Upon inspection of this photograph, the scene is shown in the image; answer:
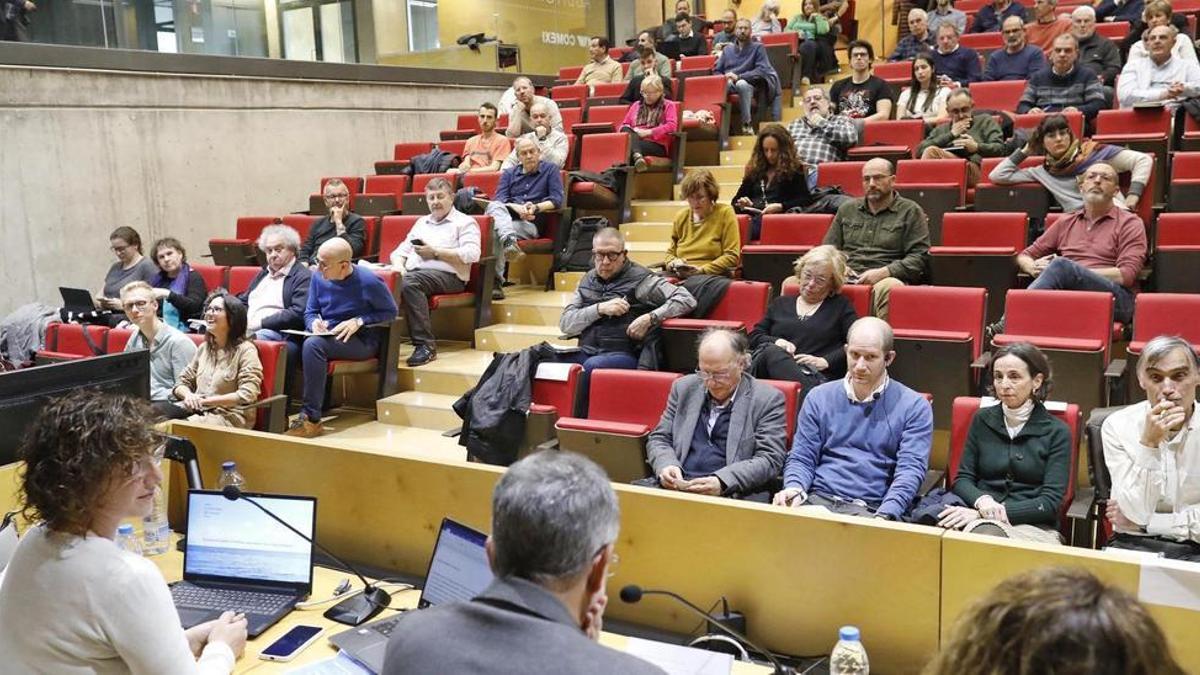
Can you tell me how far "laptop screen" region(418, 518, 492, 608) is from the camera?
1894 mm

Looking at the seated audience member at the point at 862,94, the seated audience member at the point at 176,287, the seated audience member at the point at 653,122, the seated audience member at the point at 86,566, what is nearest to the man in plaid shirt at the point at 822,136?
the seated audience member at the point at 862,94

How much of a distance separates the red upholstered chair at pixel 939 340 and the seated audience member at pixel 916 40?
4041 millimetres

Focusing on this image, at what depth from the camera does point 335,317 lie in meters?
4.73

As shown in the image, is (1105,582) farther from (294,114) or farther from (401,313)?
→ (294,114)

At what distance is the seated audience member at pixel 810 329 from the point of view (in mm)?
3734

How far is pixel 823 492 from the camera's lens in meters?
2.97

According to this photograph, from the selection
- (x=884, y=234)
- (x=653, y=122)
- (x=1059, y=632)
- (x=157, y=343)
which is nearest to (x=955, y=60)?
(x=653, y=122)

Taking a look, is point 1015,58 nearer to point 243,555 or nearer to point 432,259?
point 432,259

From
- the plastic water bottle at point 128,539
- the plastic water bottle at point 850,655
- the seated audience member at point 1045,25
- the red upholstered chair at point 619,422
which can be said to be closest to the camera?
the plastic water bottle at point 850,655

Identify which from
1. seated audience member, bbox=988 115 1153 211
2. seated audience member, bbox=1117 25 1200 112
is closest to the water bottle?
seated audience member, bbox=988 115 1153 211

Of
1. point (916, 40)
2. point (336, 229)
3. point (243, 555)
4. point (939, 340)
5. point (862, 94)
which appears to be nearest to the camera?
point (243, 555)

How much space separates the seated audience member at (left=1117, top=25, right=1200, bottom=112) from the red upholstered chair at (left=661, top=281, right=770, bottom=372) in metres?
2.63

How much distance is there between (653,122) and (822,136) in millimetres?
1208

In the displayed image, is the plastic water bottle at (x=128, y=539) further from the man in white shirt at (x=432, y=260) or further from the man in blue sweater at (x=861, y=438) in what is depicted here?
the man in white shirt at (x=432, y=260)
